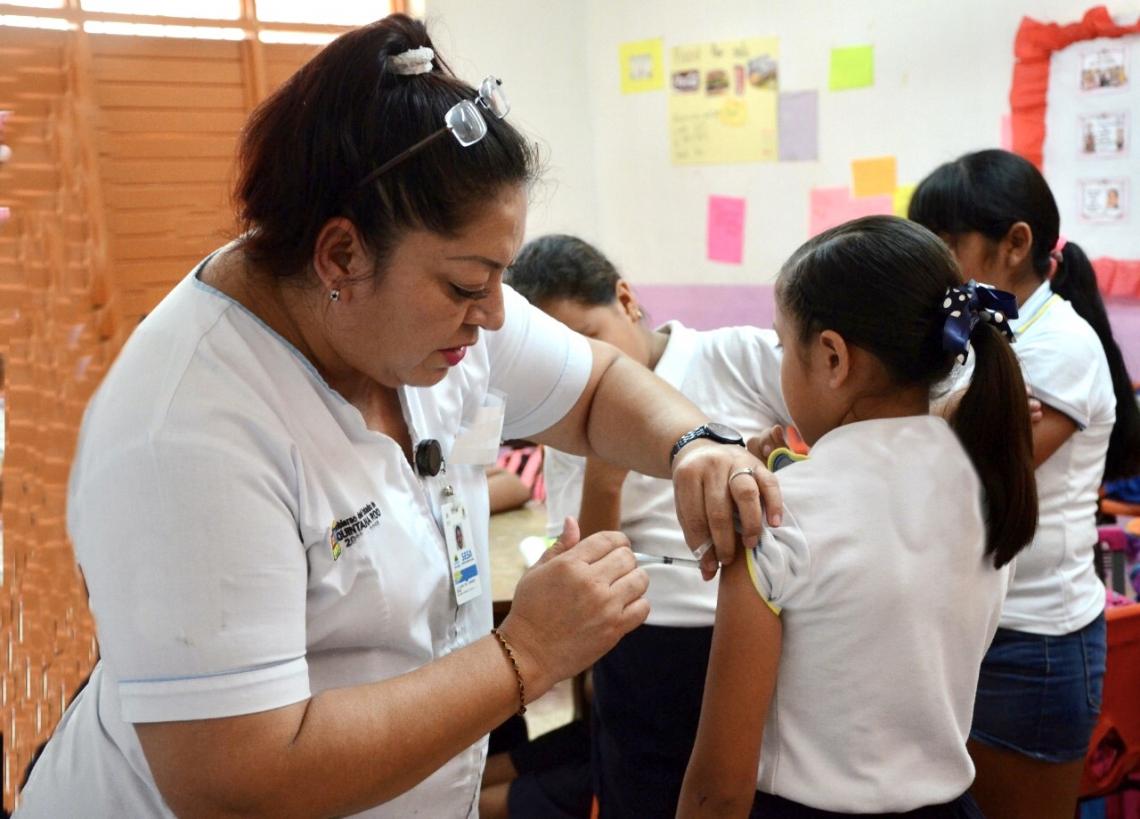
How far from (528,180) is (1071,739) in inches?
53.8

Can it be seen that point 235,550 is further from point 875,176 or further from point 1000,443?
point 875,176

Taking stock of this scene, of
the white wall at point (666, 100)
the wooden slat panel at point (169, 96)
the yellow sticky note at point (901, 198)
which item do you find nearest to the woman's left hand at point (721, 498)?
the white wall at point (666, 100)

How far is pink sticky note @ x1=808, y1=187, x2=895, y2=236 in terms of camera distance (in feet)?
12.4

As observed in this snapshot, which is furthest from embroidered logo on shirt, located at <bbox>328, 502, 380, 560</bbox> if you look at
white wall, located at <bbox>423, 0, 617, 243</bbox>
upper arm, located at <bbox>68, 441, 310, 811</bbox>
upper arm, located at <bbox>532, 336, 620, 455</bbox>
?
white wall, located at <bbox>423, 0, 617, 243</bbox>

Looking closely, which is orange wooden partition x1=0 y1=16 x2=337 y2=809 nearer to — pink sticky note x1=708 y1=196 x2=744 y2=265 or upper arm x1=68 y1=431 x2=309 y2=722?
pink sticky note x1=708 y1=196 x2=744 y2=265

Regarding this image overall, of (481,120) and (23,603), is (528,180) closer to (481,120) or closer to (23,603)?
(481,120)

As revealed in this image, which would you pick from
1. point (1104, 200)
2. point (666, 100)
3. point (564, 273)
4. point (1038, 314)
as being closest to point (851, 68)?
point (666, 100)

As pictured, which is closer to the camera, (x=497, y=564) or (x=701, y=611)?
(x=701, y=611)

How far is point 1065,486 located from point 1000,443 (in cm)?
72

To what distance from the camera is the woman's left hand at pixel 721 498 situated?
1145 mm

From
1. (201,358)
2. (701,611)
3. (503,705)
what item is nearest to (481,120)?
(201,358)

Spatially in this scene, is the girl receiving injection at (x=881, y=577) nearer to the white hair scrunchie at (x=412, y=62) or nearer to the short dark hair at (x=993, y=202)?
the white hair scrunchie at (x=412, y=62)

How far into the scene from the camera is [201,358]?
37.8 inches

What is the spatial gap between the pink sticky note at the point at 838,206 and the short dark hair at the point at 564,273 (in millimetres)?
1982
